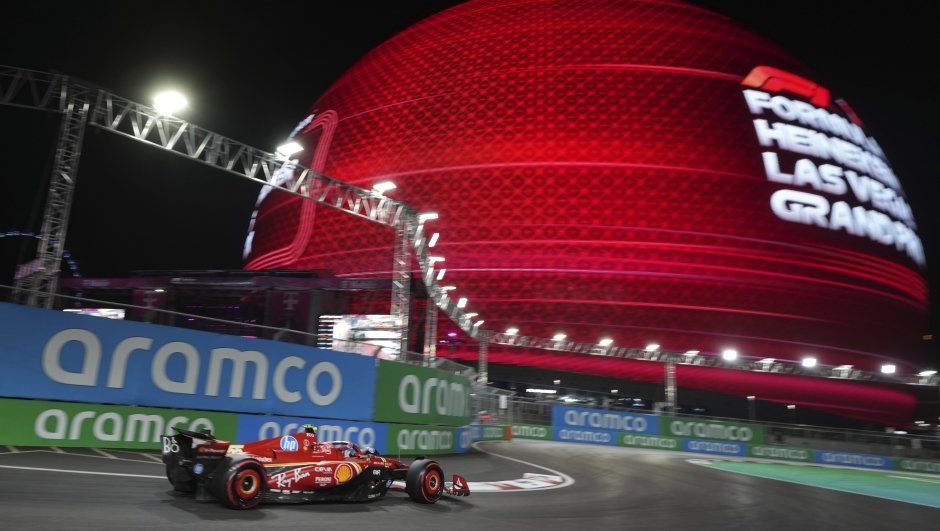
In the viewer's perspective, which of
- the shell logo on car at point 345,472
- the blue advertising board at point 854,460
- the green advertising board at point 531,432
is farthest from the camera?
the green advertising board at point 531,432

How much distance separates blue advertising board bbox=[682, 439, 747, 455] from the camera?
31.2 m

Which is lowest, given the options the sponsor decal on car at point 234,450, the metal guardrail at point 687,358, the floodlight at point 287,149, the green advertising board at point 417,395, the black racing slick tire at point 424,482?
the black racing slick tire at point 424,482

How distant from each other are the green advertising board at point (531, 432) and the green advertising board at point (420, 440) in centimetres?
1388

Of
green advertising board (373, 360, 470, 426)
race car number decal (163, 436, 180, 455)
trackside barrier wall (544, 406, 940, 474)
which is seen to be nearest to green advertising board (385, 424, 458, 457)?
green advertising board (373, 360, 470, 426)

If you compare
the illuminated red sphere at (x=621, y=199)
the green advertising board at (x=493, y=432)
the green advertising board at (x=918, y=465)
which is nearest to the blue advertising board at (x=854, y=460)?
the green advertising board at (x=918, y=465)

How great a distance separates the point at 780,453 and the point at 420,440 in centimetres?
2242

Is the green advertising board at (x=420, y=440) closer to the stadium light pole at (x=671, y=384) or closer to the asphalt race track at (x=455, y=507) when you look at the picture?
the asphalt race track at (x=455, y=507)

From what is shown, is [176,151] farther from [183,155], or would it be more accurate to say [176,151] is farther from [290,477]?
[290,477]

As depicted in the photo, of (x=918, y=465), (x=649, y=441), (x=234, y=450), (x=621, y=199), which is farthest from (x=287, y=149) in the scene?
(x=918, y=465)

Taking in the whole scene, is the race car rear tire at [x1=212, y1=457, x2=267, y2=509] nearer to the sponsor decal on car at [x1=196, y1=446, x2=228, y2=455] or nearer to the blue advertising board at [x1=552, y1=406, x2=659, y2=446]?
the sponsor decal on car at [x1=196, y1=446, x2=228, y2=455]

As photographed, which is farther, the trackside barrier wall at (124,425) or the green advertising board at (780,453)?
the green advertising board at (780,453)

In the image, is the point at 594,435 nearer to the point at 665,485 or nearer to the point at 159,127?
the point at 665,485

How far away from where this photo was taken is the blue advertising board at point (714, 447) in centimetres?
3117

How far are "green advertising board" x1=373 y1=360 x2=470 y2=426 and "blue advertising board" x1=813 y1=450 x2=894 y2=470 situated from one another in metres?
20.9
